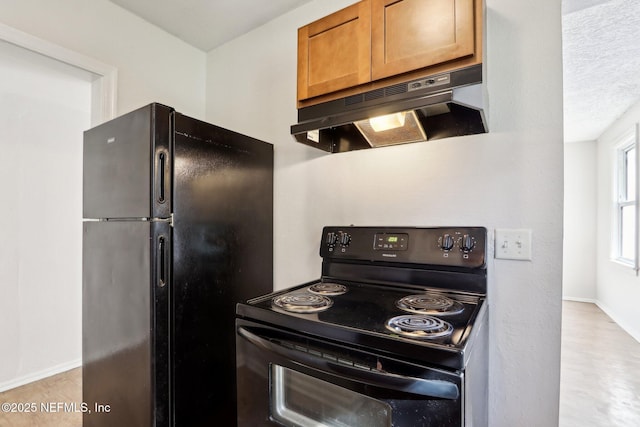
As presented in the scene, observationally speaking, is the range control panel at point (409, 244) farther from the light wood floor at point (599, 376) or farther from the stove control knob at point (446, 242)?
the light wood floor at point (599, 376)

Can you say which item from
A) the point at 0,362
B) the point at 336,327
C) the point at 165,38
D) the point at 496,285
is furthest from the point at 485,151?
the point at 0,362

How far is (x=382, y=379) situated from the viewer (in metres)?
0.81

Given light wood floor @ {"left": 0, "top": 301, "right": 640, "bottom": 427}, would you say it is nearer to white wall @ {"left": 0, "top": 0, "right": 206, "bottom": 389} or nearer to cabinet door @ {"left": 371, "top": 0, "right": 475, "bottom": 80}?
white wall @ {"left": 0, "top": 0, "right": 206, "bottom": 389}

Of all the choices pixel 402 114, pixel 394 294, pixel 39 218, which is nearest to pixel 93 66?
pixel 39 218

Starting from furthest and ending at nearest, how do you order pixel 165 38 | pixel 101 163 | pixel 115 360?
1. pixel 165 38
2. pixel 101 163
3. pixel 115 360

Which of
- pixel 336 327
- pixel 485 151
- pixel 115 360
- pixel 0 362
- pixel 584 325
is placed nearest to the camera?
pixel 336 327

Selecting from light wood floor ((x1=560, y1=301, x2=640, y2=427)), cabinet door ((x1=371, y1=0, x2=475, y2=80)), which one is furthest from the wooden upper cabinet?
light wood floor ((x1=560, y1=301, x2=640, y2=427))

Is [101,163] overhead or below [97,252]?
overhead

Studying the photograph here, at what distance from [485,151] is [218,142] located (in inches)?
47.3

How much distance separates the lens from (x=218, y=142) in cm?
157

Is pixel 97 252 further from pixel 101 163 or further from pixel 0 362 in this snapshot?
pixel 0 362

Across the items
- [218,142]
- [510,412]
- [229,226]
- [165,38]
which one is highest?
[165,38]

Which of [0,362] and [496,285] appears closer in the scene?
[496,285]

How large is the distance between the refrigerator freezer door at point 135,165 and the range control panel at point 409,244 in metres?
0.79
